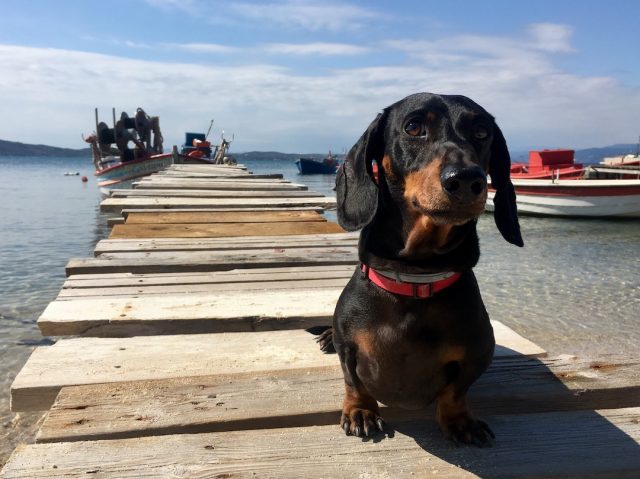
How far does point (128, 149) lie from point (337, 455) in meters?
21.1

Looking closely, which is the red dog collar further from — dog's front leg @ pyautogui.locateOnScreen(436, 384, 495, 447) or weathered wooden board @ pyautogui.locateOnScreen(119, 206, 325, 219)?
weathered wooden board @ pyautogui.locateOnScreen(119, 206, 325, 219)

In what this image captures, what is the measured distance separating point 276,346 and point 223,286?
96 centimetres

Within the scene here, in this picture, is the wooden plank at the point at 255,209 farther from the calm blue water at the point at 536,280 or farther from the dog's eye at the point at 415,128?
the dog's eye at the point at 415,128

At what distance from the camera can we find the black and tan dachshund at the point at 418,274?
1571 mm

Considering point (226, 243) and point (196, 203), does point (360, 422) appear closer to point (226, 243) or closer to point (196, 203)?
point (226, 243)

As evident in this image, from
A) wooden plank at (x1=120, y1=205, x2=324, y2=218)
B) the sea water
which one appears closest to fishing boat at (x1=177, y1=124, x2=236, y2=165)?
the sea water

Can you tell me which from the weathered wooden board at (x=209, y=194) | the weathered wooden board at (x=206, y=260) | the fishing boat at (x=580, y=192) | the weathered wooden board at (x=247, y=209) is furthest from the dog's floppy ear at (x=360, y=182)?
the fishing boat at (x=580, y=192)

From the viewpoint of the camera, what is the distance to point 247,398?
1833 mm

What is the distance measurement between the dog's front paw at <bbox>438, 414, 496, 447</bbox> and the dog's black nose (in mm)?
749

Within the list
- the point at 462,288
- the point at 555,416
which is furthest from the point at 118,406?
the point at 555,416

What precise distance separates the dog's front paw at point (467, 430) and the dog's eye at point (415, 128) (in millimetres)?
939

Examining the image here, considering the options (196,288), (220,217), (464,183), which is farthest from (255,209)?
(464,183)

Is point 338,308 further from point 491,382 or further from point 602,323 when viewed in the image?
point 602,323

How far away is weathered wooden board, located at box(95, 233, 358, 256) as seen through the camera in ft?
13.0
